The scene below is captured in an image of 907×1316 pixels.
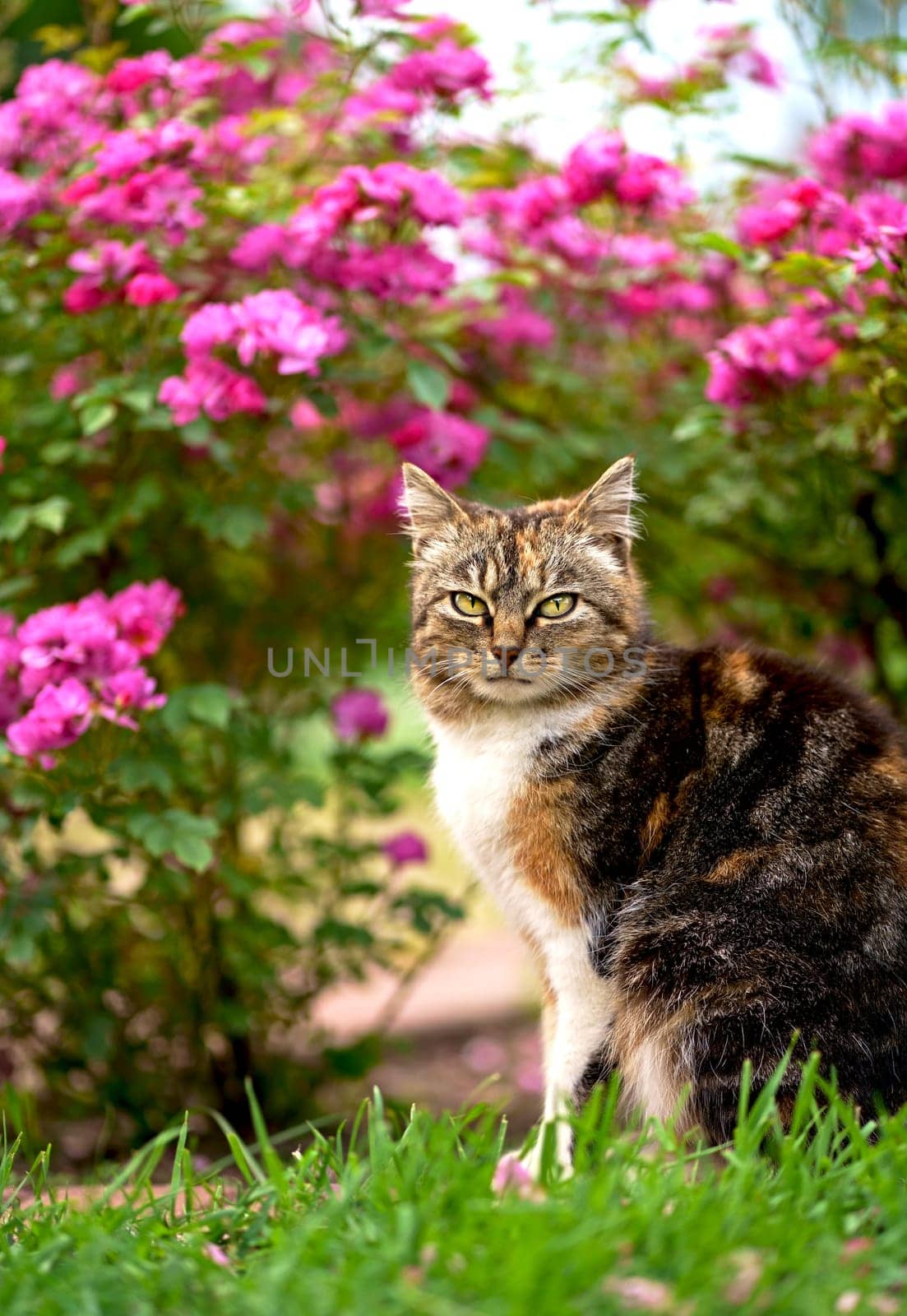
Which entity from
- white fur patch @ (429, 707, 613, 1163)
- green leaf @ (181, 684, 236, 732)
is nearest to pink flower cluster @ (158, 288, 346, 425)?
green leaf @ (181, 684, 236, 732)

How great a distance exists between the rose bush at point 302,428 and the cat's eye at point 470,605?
1.89 feet

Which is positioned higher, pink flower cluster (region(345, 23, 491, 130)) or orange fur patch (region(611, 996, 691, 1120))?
pink flower cluster (region(345, 23, 491, 130))

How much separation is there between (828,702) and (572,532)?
70cm

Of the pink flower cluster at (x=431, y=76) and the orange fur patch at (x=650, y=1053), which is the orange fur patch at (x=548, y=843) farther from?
the pink flower cluster at (x=431, y=76)

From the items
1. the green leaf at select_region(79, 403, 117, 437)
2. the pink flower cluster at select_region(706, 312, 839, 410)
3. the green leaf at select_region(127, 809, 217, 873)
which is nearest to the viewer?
the green leaf at select_region(127, 809, 217, 873)

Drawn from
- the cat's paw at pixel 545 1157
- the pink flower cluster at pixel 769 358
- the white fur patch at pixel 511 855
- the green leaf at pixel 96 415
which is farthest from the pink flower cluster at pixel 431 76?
the cat's paw at pixel 545 1157

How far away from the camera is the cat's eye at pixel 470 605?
2799 mm

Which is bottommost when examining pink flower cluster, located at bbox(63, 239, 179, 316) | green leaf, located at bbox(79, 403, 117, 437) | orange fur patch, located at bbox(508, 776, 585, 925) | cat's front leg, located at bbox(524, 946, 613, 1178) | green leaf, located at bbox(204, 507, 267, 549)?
cat's front leg, located at bbox(524, 946, 613, 1178)

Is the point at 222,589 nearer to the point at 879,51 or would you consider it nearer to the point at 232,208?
the point at 232,208

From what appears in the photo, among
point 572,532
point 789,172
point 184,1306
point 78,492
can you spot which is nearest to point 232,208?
point 78,492

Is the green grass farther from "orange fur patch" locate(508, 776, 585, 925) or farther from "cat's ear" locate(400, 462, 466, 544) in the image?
"cat's ear" locate(400, 462, 466, 544)

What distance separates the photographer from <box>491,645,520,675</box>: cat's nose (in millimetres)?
2662

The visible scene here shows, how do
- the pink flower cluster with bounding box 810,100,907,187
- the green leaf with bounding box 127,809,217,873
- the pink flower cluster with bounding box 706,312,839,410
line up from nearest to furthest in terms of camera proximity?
the green leaf with bounding box 127,809,217,873 < the pink flower cluster with bounding box 706,312,839,410 < the pink flower cluster with bounding box 810,100,907,187

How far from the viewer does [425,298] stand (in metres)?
3.73
